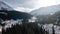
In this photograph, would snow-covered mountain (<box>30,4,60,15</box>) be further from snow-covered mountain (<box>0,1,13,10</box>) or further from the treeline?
snow-covered mountain (<box>0,1,13,10</box>)

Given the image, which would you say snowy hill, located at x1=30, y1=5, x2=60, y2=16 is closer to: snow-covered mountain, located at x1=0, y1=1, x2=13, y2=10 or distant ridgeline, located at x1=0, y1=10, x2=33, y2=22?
distant ridgeline, located at x1=0, y1=10, x2=33, y2=22

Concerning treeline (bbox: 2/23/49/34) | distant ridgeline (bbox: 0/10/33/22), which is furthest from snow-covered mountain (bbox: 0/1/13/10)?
treeline (bbox: 2/23/49/34)

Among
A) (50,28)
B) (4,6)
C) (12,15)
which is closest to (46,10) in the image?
(50,28)

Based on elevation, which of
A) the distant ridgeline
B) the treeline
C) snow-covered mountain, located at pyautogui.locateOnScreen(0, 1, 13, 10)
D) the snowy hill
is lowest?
the treeline

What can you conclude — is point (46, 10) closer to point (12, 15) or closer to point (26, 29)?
point (26, 29)

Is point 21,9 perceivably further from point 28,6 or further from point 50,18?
point 50,18

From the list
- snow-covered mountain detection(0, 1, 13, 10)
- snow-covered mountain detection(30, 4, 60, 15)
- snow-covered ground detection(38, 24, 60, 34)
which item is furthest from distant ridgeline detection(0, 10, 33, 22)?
snow-covered ground detection(38, 24, 60, 34)

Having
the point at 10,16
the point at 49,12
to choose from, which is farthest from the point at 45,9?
the point at 10,16

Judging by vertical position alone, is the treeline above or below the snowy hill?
below

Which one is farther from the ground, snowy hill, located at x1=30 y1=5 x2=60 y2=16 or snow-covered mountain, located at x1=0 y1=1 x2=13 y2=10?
snow-covered mountain, located at x1=0 y1=1 x2=13 y2=10

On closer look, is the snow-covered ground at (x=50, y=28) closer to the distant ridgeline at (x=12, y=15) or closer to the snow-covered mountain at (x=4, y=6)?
the distant ridgeline at (x=12, y=15)

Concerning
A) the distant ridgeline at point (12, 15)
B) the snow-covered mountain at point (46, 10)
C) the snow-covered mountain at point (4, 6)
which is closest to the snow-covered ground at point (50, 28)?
the snow-covered mountain at point (46, 10)
